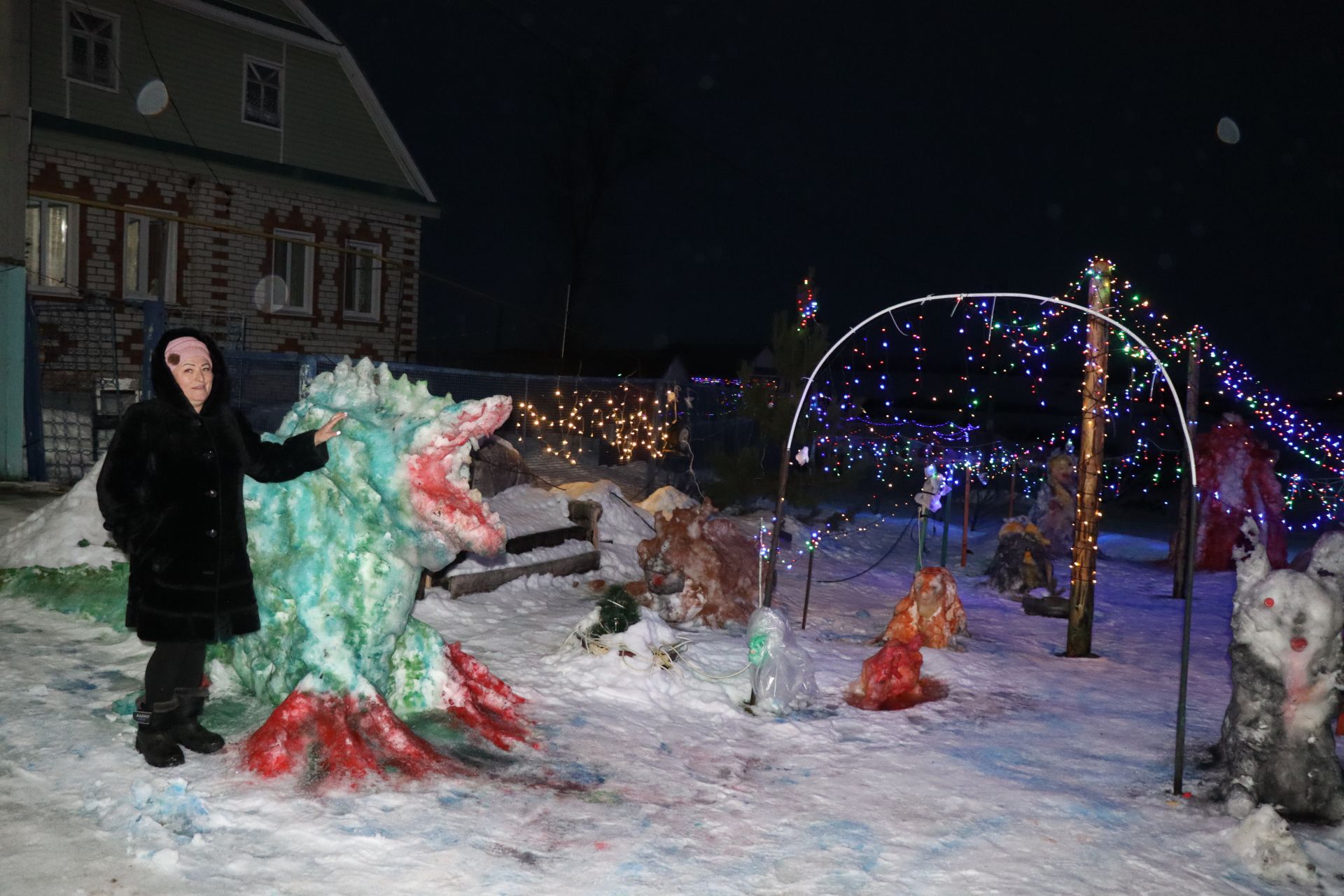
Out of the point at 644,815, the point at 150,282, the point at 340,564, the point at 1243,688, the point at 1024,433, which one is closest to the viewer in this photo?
the point at 644,815

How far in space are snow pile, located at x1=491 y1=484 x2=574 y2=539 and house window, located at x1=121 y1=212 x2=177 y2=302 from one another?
31.0 feet

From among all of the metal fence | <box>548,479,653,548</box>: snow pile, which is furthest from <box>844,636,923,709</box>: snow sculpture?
the metal fence

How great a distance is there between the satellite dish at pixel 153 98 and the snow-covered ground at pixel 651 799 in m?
13.3

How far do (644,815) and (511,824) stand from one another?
66cm

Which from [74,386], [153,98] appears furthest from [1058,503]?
[153,98]

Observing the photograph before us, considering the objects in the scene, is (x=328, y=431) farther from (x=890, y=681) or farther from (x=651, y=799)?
(x=890, y=681)

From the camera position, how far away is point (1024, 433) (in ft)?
120

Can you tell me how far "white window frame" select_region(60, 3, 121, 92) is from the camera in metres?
16.8

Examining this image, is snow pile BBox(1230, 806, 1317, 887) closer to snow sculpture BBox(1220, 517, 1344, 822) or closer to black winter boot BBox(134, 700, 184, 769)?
snow sculpture BBox(1220, 517, 1344, 822)

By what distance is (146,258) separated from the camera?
18.0 metres

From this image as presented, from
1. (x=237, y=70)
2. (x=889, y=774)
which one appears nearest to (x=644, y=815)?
(x=889, y=774)

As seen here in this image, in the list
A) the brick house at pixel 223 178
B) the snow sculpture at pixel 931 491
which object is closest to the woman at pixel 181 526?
the snow sculpture at pixel 931 491

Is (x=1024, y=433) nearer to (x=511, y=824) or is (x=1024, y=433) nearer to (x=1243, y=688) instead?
(x=1243, y=688)

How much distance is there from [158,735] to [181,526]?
959mm
